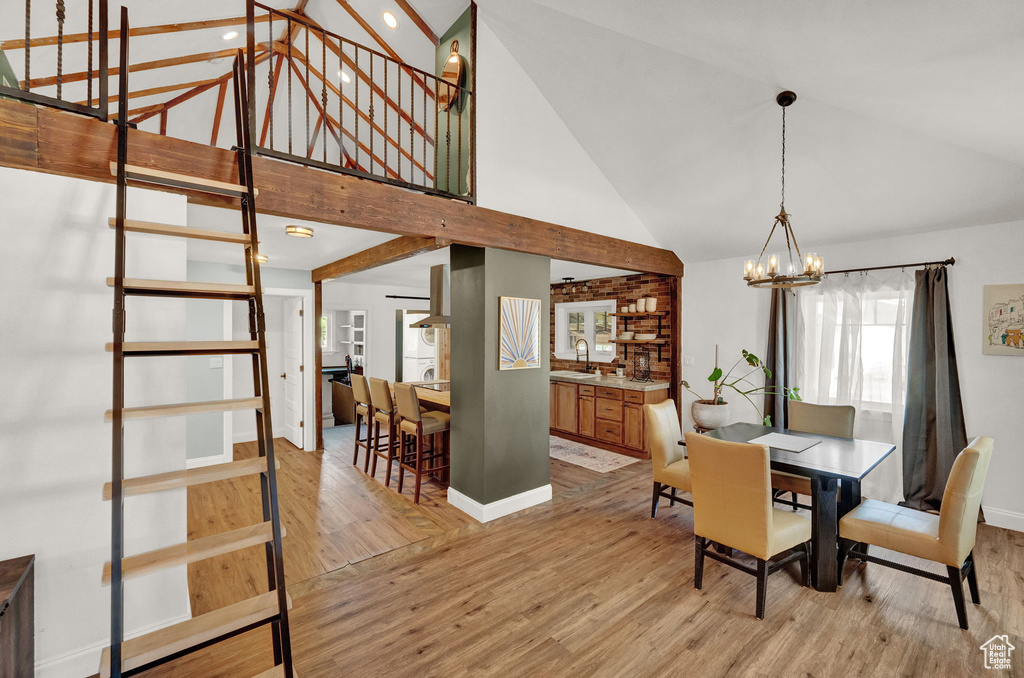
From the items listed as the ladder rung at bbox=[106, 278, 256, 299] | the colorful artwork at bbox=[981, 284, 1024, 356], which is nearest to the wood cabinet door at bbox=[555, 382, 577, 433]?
the colorful artwork at bbox=[981, 284, 1024, 356]

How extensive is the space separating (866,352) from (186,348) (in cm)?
498

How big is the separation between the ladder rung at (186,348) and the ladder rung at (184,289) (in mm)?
192

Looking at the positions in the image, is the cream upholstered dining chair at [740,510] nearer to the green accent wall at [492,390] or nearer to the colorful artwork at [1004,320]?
the green accent wall at [492,390]

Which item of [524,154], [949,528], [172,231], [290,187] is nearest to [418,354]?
[524,154]

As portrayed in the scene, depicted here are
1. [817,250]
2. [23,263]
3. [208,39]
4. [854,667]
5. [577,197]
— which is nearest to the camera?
[23,263]

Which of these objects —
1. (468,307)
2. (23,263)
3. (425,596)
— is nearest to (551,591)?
(425,596)

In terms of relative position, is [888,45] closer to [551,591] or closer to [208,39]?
[551,591]

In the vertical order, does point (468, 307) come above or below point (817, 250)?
below

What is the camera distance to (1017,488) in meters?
3.33

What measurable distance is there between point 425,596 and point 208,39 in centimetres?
396

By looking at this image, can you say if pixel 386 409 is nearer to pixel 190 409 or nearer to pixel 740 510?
pixel 190 409

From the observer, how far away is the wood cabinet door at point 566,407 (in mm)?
5863

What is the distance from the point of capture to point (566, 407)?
19.6 feet

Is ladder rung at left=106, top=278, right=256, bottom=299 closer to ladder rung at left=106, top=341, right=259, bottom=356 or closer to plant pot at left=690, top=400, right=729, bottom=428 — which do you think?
ladder rung at left=106, top=341, right=259, bottom=356
